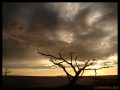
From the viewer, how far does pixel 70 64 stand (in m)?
8.32

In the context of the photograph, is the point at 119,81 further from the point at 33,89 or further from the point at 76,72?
the point at 33,89

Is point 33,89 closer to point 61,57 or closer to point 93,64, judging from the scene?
point 61,57

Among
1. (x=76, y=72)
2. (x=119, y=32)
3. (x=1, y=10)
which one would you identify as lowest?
(x=76, y=72)

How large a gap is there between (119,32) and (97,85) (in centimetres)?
194

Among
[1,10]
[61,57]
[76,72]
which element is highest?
[1,10]

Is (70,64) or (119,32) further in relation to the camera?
(70,64)

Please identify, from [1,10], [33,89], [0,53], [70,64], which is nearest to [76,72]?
[70,64]

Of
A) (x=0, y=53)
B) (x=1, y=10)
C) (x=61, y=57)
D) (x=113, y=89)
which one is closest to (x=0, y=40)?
(x=0, y=53)

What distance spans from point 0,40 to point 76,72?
3613mm

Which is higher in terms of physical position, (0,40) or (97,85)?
(0,40)

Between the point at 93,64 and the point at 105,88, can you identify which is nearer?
the point at 105,88

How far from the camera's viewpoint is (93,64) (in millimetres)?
8438

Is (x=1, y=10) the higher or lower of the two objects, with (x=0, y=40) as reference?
higher

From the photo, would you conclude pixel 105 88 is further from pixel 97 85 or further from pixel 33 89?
pixel 33 89
